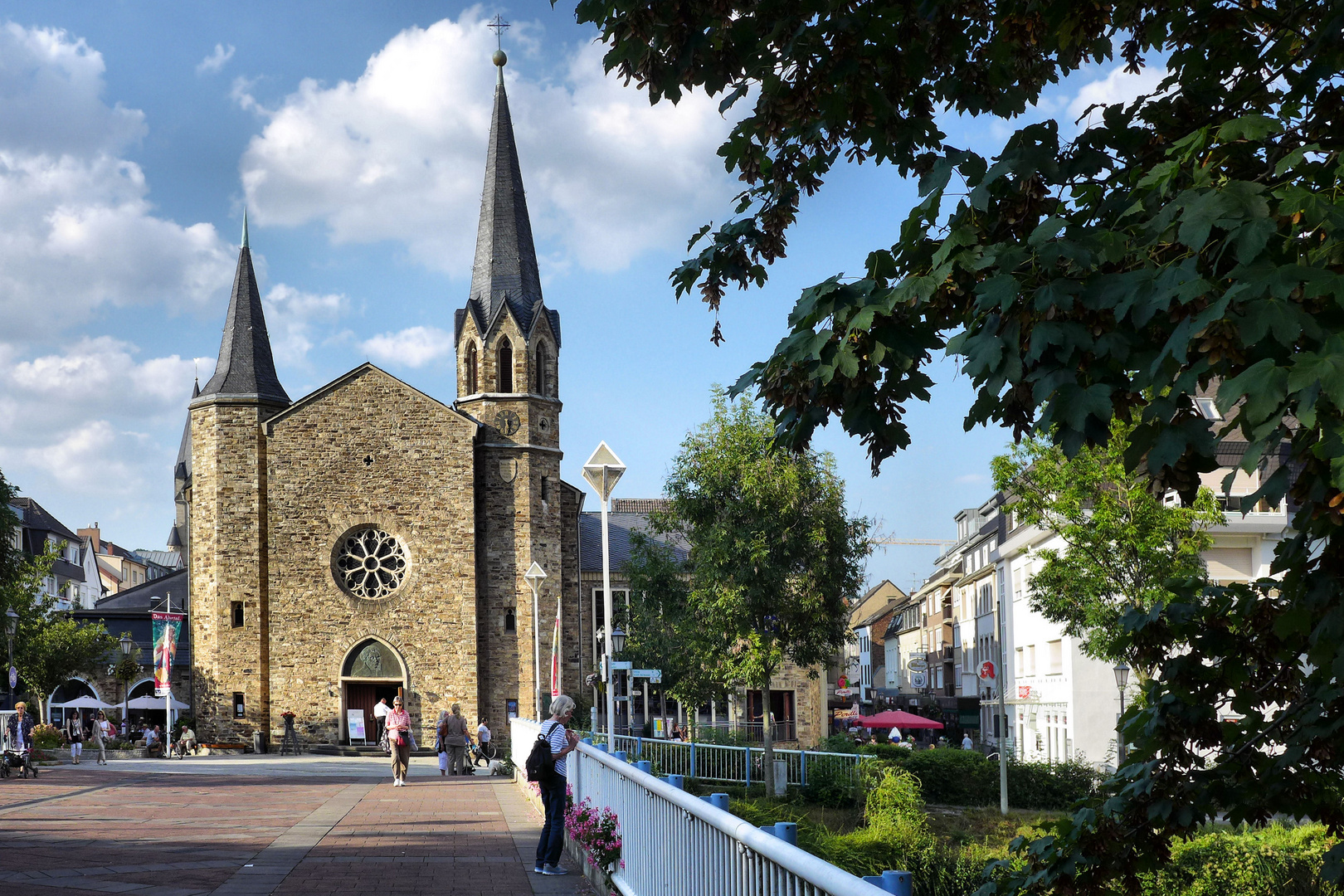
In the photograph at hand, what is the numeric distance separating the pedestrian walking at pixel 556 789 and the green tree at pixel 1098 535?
646 inches

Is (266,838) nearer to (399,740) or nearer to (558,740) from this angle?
(558,740)

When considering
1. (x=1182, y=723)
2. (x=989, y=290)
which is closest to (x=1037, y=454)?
(x=1182, y=723)

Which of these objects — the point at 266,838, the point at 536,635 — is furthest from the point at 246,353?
the point at 266,838

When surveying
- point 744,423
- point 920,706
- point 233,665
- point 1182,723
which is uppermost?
point 744,423

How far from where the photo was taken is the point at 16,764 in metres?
27.0

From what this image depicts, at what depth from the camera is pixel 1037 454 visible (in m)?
28.7

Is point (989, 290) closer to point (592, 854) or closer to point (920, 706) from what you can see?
point (592, 854)

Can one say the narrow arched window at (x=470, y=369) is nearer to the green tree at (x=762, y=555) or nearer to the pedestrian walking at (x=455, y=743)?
the green tree at (x=762, y=555)

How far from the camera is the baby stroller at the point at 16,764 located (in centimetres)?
2644

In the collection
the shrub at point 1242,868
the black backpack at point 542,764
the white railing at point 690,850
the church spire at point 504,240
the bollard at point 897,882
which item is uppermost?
the church spire at point 504,240

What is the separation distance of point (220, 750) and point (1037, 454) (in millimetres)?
28863

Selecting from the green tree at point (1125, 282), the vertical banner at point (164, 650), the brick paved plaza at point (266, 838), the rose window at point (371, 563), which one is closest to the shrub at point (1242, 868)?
the brick paved plaza at point (266, 838)

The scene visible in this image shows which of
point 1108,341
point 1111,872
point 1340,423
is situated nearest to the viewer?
point 1340,423

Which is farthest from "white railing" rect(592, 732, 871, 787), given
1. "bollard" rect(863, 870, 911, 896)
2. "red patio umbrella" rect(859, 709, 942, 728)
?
"bollard" rect(863, 870, 911, 896)
